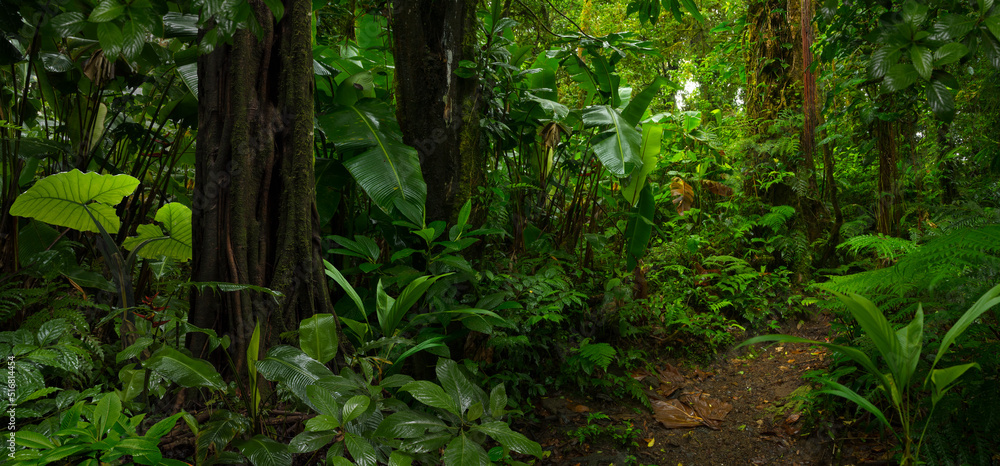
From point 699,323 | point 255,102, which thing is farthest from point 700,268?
point 255,102

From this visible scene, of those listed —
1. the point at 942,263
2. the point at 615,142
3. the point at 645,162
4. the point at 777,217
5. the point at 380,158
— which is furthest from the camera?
the point at 777,217

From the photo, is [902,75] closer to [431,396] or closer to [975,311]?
[975,311]

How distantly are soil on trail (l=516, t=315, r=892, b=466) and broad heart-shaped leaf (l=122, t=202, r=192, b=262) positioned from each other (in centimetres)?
181

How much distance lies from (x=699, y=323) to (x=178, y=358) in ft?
11.0

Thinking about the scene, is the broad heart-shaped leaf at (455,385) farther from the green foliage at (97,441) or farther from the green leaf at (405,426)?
the green foliage at (97,441)

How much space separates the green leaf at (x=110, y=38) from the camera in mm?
1104

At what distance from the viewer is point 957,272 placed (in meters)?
2.18

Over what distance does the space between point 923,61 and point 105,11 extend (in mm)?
2220

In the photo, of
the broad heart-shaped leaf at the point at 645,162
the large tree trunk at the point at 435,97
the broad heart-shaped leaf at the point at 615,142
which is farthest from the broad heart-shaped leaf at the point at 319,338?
the broad heart-shaped leaf at the point at 645,162

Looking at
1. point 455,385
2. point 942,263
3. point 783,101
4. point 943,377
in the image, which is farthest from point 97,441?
point 783,101

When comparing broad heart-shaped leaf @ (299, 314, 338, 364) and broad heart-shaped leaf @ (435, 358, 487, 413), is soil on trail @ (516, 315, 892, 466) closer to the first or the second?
broad heart-shaped leaf @ (435, 358, 487, 413)

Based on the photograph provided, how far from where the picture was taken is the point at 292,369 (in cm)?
136

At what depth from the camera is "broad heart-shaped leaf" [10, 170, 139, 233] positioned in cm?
167

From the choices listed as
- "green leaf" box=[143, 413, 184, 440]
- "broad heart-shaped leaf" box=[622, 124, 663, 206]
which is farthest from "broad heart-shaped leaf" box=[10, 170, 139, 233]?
"broad heart-shaped leaf" box=[622, 124, 663, 206]
